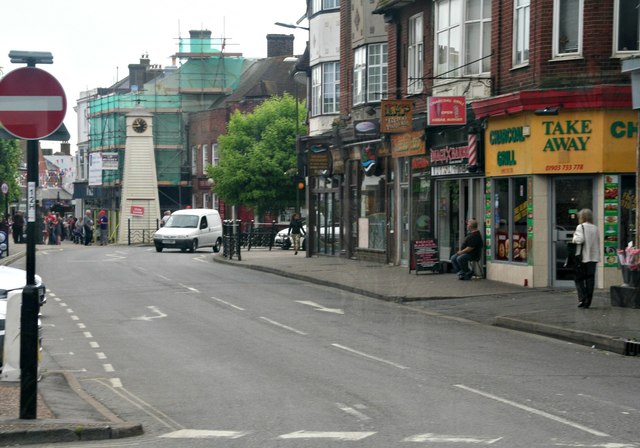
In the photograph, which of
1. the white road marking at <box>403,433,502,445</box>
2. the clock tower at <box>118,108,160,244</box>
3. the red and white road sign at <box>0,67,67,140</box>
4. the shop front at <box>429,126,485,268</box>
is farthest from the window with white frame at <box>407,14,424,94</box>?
the clock tower at <box>118,108,160,244</box>

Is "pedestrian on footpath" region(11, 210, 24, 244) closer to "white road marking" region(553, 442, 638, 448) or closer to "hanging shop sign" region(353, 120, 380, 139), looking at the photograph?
"hanging shop sign" region(353, 120, 380, 139)

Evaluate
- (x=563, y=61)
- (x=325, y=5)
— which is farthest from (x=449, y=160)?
(x=325, y=5)

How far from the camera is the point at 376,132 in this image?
1390 inches

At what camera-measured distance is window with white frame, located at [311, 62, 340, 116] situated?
40.7m

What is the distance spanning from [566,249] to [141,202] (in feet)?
169

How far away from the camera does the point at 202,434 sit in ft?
30.8

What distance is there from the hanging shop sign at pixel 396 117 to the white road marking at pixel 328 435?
2208 centimetres

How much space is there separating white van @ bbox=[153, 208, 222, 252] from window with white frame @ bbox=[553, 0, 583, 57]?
90.2ft

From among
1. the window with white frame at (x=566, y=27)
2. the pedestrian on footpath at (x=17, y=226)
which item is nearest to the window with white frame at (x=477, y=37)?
the window with white frame at (x=566, y=27)

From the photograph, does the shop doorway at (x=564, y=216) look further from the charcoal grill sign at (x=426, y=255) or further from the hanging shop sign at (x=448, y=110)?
the charcoal grill sign at (x=426, y=255)

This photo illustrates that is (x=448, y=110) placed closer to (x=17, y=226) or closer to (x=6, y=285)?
(x=6, y=285)

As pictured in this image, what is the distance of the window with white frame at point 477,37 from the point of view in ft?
90.7

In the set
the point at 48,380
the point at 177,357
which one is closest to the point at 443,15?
the point at 177,357

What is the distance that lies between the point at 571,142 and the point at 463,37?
17.8ft
